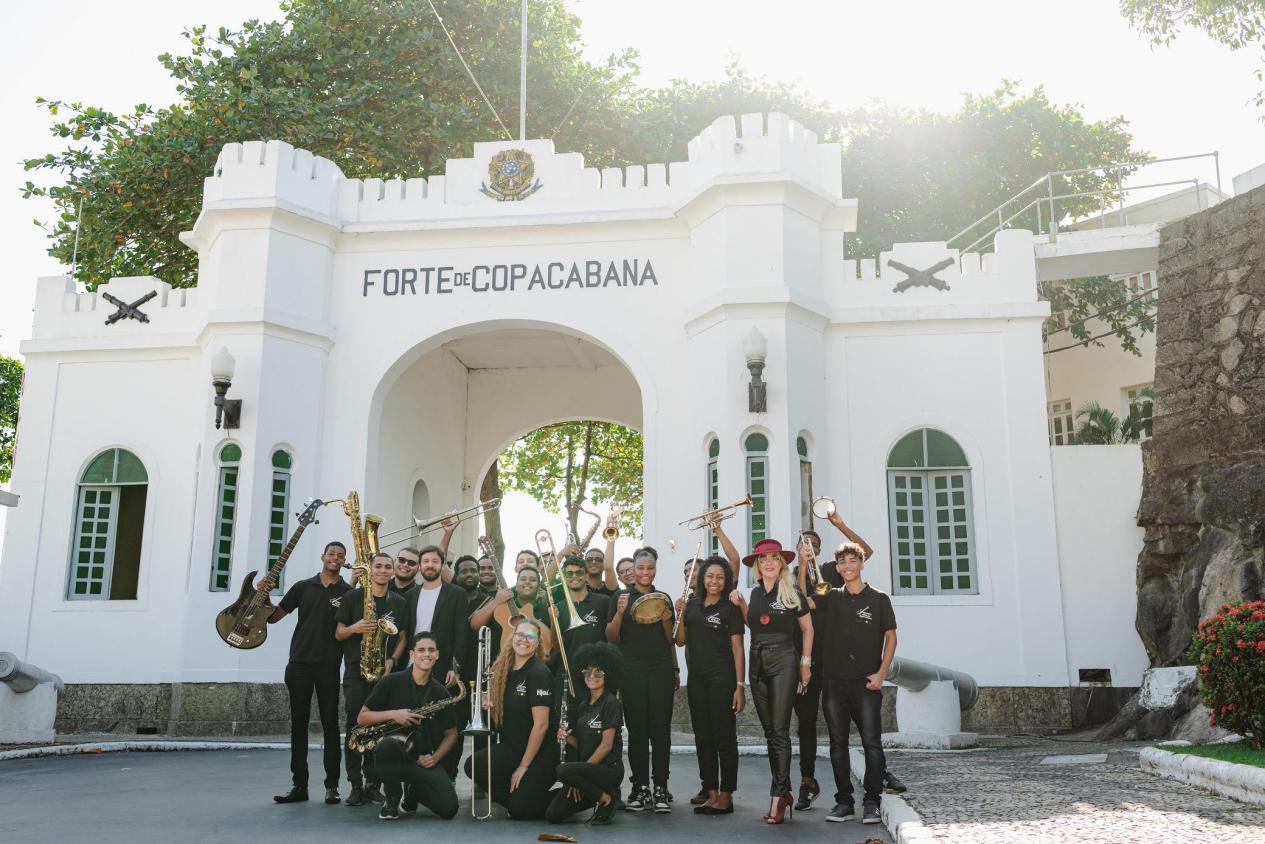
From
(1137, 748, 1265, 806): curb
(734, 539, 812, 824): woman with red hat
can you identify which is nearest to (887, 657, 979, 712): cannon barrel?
(1137, 748, 1265, 806): curb

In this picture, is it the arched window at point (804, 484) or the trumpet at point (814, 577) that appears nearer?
the trumpet at point (814, 577)

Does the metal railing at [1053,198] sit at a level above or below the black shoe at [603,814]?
above

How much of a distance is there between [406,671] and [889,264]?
966cm

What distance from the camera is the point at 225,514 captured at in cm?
1461

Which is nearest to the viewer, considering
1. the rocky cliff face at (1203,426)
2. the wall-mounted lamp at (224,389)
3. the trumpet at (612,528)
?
the trumpet at (612,528)

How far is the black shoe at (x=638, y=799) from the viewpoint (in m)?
7.88

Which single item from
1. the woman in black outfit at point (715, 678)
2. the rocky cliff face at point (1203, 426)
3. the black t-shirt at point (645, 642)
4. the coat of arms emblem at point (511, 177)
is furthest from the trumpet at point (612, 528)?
the coat of arms emblem at point (511, 177)

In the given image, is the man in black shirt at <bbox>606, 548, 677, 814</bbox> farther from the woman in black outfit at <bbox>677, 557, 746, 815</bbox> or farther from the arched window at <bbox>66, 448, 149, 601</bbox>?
the arched window at <bbox>66, 448, 149, 601</bbox>

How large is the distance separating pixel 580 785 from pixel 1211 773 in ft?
13.4

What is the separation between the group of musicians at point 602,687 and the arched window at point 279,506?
6433 millimetres

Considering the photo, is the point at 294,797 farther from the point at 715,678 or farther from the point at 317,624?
the point at 715,678

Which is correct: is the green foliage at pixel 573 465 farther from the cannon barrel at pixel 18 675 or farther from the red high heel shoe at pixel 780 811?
the red high heel shoe at pixel 780 811

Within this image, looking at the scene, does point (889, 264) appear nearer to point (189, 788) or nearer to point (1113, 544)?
point (1113, 544)

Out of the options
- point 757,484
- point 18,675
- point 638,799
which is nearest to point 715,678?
point 638,799
